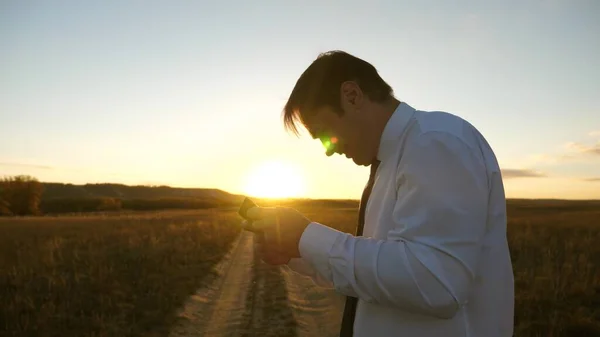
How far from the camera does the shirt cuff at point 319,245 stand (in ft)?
4.64

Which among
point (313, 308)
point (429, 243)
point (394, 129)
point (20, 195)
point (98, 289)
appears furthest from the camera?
point (20, 195)

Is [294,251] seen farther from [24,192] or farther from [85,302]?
[24,192]

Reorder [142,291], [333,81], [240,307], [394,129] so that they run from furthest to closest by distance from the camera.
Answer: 1. [142,291]
2. [240,307]
3. [333,81]
4. [394,129]

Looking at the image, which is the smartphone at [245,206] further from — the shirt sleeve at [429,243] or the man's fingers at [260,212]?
the shirt sleeve at [429,243]

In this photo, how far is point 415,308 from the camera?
1.29 metres

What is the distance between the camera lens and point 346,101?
1.67 m

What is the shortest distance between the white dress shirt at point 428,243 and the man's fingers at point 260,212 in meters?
0.19

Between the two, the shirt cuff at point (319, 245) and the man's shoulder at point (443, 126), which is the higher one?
the man's shoulder at point (443, 126)

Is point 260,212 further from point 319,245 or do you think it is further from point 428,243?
point 428,243

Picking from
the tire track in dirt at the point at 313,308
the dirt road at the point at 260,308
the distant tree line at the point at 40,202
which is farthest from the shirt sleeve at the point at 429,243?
the distant tree line at the point at 40,202

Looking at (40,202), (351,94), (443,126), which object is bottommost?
(40,202)

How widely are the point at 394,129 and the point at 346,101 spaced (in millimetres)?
190

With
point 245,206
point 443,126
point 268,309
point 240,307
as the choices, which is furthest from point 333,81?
point 240,307

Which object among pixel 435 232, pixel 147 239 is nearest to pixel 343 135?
pixel 435 232
